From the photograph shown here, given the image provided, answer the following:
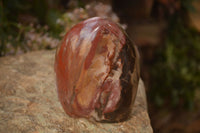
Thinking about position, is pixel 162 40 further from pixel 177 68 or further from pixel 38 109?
pixel 38 109

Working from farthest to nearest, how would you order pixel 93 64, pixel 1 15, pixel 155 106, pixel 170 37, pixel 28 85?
pixel 170 37
pixel 155 106
pixel 1 15
pixel 28 85
pixel 93 64

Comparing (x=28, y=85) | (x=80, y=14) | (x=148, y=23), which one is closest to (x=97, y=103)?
(x=28, y=85)

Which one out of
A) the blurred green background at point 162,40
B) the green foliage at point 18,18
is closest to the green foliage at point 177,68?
the blurred green background at point 162,40

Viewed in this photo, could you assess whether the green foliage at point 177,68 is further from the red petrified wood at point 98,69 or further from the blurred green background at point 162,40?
the red petrified wood at point 98,69

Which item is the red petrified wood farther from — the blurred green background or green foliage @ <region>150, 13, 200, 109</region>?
green foliage @ <region>150, 13, 200, 109</region>

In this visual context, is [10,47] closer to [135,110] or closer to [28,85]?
[28,85]

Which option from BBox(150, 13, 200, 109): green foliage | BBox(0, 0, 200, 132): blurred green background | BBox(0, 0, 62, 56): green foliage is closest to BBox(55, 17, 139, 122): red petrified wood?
BBox(0, 0, 62, 56): green foliage

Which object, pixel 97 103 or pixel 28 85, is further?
pixel 28 85
